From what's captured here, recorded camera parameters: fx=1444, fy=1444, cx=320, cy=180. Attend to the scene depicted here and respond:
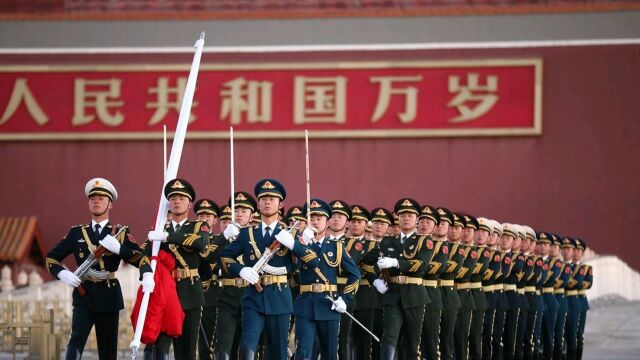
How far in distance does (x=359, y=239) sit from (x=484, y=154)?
1308 cm

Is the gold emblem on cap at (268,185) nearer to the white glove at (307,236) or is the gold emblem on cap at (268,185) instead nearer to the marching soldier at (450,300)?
the white glove at (307,236)

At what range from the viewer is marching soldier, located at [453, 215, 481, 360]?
13172 mm

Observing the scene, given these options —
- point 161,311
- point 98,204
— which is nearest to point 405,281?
point 161,311

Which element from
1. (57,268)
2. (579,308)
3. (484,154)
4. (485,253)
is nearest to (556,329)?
(579,308)

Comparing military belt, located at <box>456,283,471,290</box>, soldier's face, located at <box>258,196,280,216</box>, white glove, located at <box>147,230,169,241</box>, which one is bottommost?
military belt, located at <box>456,283,471,290</box>

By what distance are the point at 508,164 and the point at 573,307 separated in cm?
913

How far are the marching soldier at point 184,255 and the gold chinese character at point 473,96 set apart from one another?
1507cm

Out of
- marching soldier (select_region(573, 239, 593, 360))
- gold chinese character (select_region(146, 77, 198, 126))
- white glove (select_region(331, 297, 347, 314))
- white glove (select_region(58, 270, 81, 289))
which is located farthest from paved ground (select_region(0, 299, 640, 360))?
gold chinese character (select_region(146, 77, 198, 126))

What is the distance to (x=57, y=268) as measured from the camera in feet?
33.7

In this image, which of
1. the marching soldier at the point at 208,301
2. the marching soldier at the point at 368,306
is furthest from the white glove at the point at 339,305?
the marching soldier at the point at 368,306

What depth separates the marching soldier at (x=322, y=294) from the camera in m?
10.4

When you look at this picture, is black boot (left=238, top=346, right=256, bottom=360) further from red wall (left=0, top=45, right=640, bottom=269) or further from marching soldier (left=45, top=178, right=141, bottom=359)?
red wall (left=0, top=45, right=640, bottom=269)

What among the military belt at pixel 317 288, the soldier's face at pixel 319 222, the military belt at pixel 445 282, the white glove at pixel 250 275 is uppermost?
the soldier's face at pixel 319 222

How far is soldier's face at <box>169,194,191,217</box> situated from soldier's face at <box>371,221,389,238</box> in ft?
9.19
